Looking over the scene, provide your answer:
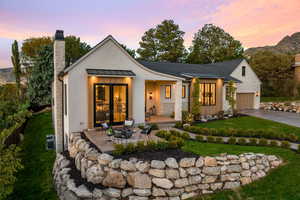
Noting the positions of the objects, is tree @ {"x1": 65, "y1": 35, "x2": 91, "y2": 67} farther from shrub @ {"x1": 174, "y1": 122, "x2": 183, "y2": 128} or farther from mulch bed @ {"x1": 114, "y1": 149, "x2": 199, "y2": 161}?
mulch bed @ {"x1": 114, "y1": 149, "x2": 199, "y2": 161}

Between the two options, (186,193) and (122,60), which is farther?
(122,60)

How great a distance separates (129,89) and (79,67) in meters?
2.80

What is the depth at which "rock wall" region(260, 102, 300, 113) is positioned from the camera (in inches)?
723

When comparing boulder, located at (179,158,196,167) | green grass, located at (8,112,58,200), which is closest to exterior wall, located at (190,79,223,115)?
boulder, located at (179,158,196,167)

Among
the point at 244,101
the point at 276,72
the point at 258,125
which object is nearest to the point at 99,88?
the point at 258,125

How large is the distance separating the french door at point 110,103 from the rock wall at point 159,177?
12.5ft

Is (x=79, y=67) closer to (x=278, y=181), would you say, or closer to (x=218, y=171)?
(x=218, y=171)

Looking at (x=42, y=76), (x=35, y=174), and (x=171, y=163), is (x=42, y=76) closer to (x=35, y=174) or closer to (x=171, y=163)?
(x=35, y=174)

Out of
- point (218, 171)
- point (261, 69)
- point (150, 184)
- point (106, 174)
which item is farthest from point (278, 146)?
point (261, 69)

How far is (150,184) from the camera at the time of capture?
17.3ft

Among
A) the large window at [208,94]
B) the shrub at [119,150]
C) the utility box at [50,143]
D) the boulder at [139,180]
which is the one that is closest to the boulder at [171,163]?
the boulder at [139,180]

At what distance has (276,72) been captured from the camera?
2500 cm

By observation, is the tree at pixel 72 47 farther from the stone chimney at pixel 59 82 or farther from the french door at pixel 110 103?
the french door at pixel 110 103

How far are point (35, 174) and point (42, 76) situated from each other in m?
18.6
